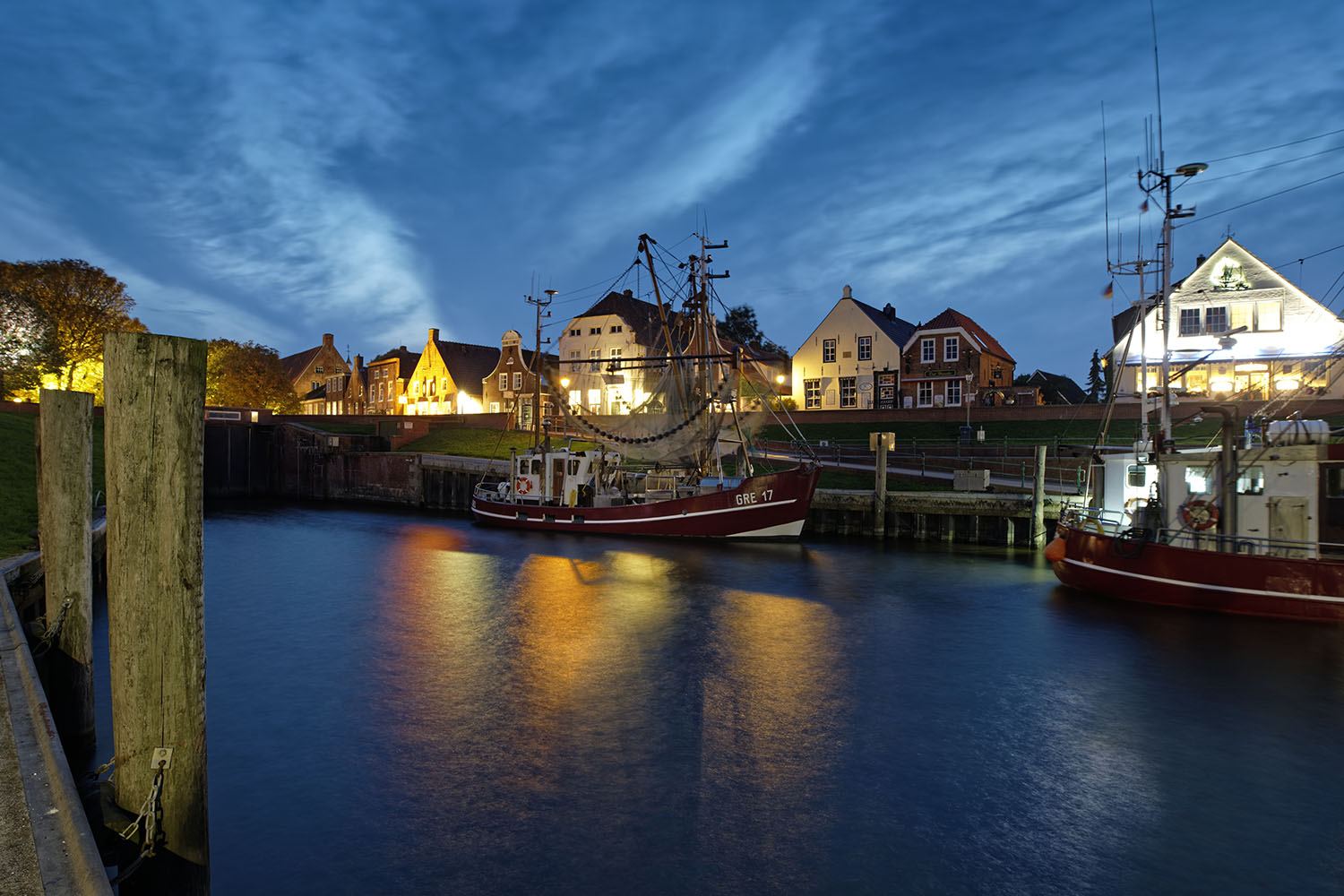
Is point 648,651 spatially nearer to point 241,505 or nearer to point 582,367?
point 241,505

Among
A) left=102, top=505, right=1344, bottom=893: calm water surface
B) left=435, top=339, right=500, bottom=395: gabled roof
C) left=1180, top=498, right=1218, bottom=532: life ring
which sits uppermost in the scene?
left=435, top=339, right=500, bottom=395: gabled roof

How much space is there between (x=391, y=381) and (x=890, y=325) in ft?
191

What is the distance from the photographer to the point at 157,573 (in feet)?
17.1

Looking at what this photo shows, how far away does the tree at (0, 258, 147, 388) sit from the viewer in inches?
2101

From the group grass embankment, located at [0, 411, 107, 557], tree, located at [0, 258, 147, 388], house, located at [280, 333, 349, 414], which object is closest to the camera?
grass embankment, located at [0, 411, 107, 557]

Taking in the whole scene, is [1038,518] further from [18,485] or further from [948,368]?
[18,485]

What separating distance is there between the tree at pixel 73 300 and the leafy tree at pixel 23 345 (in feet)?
6.88

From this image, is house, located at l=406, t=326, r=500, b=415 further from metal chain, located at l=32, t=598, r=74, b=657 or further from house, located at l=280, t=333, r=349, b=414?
metal chain, located at l=32, t=598, r=74, b=657

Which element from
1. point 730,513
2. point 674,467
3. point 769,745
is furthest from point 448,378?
point 769,745

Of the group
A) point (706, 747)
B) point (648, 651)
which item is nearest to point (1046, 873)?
point (706, 747)

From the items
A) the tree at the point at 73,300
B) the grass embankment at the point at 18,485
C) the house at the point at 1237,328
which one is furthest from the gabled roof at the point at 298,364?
the house at the point at 1237,328

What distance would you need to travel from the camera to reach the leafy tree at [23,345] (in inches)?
1859

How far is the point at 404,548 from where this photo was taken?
32094 millimetres

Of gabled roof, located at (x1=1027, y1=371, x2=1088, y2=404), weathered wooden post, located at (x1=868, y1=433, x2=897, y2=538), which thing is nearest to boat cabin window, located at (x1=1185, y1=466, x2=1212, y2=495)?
weathered wooden post, located at (x1=868, y1=433, x2=897, y2=538)
